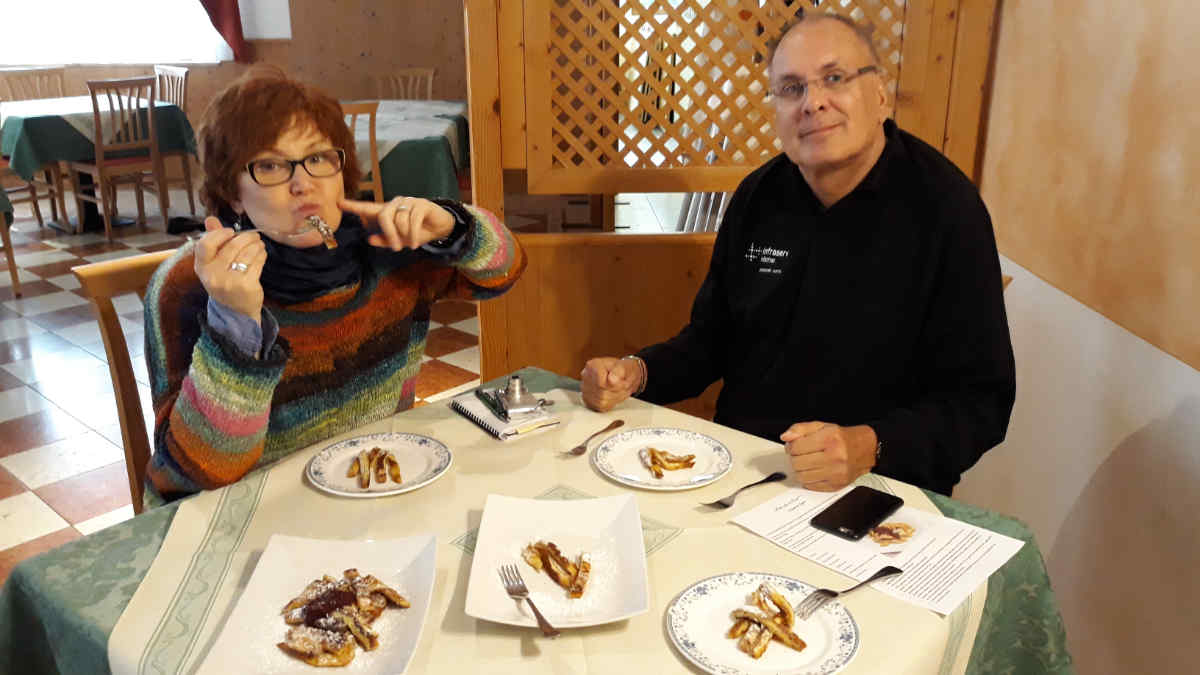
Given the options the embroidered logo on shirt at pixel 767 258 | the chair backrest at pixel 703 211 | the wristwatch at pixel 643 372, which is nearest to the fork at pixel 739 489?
the wristwatch at pixel 643 372

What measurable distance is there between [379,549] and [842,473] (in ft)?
1.87

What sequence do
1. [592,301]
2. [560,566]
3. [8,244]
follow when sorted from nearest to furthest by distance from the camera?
[560,566] → [592,301] → [8,244]

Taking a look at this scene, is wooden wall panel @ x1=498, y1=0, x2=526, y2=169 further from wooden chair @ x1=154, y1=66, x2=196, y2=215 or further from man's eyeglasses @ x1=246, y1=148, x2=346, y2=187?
wooden chair @ x1=154, y1=66, x2=196, y2=215

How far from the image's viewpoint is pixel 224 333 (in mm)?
1086

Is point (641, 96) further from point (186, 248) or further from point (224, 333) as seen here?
point (224, 333)

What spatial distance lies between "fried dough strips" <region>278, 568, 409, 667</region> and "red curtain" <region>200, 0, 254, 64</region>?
749cm

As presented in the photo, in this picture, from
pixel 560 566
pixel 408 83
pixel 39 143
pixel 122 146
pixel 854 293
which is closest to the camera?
pixel 560 566

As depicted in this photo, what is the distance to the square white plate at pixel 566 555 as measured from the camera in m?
0.85

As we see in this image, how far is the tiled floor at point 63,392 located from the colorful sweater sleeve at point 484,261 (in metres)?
1.42

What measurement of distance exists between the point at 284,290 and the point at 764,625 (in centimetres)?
85

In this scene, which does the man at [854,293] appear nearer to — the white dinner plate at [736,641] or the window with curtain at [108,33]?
the white dinner plate at [736,641]

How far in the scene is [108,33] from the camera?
7.26 metres

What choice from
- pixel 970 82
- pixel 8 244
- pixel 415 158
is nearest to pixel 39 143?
pixel 8 244

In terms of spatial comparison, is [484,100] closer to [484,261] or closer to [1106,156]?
[484,261]
